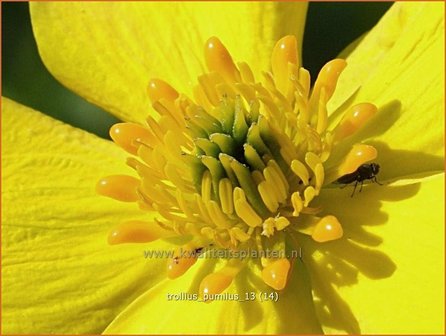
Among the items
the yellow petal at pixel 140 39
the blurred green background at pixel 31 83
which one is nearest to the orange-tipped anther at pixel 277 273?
the yellow petal at pixel 140 39

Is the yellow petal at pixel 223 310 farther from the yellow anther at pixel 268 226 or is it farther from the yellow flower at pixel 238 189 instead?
the yellow anther at pixel 268 226

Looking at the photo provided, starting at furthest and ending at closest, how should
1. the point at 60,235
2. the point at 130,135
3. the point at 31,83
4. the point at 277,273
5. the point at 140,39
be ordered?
the point at 31,83 → the point at 140,39 → the point at 60,235 → the point at 130,135 → the point at 277,273

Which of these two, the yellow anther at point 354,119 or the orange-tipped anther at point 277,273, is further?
the yellow anther at point 354,119

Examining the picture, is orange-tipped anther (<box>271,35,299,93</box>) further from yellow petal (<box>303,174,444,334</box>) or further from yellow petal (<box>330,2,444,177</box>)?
yellow petal (<box>303,174,444,334</box>)

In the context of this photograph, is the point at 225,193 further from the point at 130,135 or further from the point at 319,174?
the point at 130,135

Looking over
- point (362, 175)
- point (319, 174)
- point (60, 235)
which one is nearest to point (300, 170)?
point (319, 174)

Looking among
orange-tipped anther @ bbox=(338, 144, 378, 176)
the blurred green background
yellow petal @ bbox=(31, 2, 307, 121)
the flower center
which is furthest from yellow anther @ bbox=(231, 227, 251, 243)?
the blurred green background
